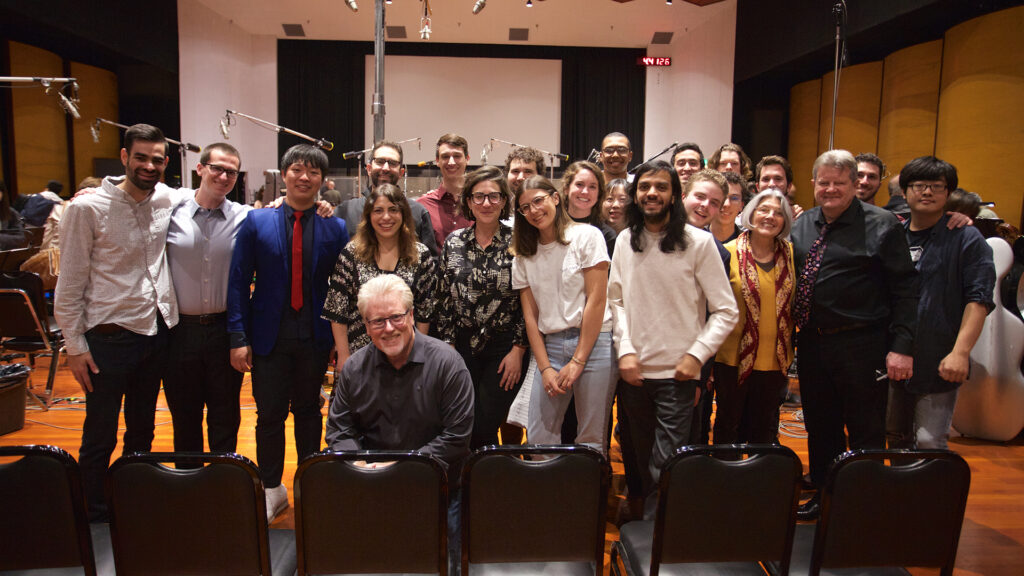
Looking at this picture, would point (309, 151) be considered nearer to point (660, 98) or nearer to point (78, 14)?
point (78, 14)

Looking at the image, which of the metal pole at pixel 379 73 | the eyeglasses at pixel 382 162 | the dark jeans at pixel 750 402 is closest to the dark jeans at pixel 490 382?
the dark jeans at pixel 750 402

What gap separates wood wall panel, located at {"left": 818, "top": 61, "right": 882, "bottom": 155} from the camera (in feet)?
25.2

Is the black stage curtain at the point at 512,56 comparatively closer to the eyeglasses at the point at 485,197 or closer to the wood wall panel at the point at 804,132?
the wood wall panel at the point at 804,132

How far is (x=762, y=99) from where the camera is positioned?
32.7ft

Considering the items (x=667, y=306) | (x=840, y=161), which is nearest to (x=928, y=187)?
(x=840, y=161)

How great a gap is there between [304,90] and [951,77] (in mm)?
10291

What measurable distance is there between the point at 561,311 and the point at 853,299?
47.1 inches

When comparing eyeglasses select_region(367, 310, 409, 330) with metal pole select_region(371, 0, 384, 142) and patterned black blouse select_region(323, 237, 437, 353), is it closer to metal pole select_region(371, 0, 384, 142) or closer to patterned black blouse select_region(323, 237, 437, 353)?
patterned black blouse select_region(323, 237, 437, 353)

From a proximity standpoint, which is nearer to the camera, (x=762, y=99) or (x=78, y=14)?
(x=78, y=14)

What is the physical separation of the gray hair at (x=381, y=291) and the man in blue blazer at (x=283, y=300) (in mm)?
765

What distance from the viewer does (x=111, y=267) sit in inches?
96.3

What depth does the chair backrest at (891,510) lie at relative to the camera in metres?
1.58

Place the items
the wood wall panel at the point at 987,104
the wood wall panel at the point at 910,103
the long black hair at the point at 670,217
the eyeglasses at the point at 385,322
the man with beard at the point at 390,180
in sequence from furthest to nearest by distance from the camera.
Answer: the wood wall panel at the point at 910,103
the wood wall panel at the point at 987,104
the man with beard at the point at 390,180
the long black hair at the point at 670,217
the eyeglasses at the point at 385,322

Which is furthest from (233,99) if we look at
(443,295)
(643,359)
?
(643,359)
